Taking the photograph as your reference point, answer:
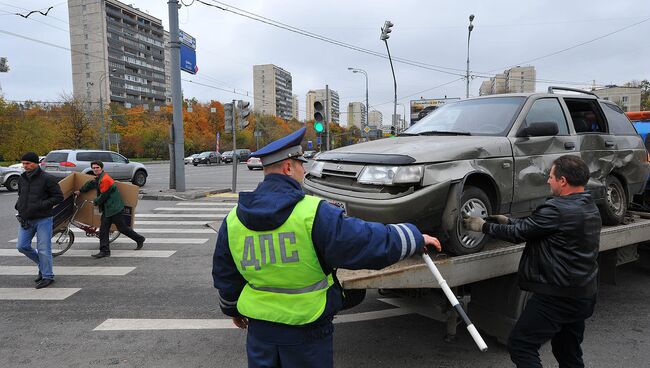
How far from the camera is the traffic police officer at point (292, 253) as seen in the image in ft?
6.74

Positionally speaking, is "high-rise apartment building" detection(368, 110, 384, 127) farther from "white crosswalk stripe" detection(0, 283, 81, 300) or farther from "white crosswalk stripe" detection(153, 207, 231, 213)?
"white crosswalk stripe" detection(0, 283, 81, 300)

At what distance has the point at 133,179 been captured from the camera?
20672mm

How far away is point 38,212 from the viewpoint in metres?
6.09

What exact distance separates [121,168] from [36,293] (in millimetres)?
15697

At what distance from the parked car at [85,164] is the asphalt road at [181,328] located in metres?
12.8

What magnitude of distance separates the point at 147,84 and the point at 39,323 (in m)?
128

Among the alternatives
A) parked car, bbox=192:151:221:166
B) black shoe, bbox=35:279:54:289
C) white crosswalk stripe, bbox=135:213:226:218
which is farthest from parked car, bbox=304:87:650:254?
parked car, bbox=192:151:221:166

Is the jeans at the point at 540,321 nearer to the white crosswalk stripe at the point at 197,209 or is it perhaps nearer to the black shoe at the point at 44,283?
the black shoe at the point at 44,283

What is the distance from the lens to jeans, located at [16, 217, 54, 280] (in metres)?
6.07

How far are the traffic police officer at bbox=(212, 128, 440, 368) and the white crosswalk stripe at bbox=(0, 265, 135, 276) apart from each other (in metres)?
5.23

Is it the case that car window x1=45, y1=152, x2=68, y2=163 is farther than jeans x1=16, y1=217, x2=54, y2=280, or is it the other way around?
car window x1=45, y1=152, x2=68, y2=163

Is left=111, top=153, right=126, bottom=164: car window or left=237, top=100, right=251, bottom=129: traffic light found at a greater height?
left=237, top=100, right=251, bottom=129: traffic light

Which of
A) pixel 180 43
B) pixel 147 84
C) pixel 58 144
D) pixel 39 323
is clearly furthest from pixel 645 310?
pixel 147 84

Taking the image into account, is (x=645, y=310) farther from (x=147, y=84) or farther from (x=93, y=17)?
(x=147, y=84)
